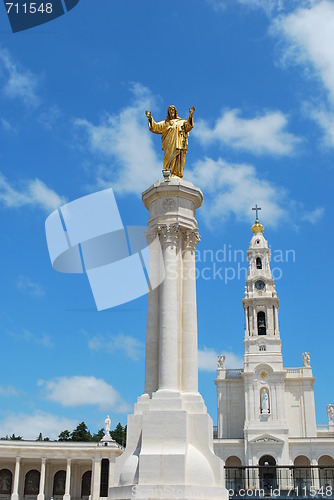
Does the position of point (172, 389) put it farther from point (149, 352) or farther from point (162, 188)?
point (162, 188)

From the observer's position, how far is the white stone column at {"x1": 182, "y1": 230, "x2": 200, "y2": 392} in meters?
22.0

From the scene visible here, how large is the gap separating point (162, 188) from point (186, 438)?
32.1ft

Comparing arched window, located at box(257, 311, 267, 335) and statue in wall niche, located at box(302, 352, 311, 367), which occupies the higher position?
arched window, located at box(257, 311, 267, 335)

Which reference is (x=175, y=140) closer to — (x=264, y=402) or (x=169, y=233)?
(x=169, y=233)

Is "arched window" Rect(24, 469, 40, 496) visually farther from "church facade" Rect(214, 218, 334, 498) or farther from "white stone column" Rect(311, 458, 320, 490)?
"white stone column" Rect(311, 458, 320, 490)

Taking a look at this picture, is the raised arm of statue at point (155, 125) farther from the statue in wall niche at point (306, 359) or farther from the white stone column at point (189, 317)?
the statue in wall niche at point (306, 359)

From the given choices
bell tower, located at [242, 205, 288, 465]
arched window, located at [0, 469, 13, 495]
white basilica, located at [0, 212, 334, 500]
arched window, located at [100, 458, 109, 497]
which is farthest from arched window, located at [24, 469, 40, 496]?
bell tower, located at [242, 205, 288, 465]

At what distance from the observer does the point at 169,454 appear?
19.9m

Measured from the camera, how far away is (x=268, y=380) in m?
78.6

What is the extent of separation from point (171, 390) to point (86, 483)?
5803 centimetres

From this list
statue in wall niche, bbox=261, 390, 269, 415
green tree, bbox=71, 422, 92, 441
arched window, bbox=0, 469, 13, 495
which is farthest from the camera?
green tree, bbox=71, 422, 92, 441

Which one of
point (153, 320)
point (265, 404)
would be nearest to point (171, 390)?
point (153, 320)

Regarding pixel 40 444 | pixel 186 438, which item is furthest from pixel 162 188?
pixel 40 444

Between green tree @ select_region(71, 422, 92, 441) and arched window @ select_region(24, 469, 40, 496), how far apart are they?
86.9 feet
